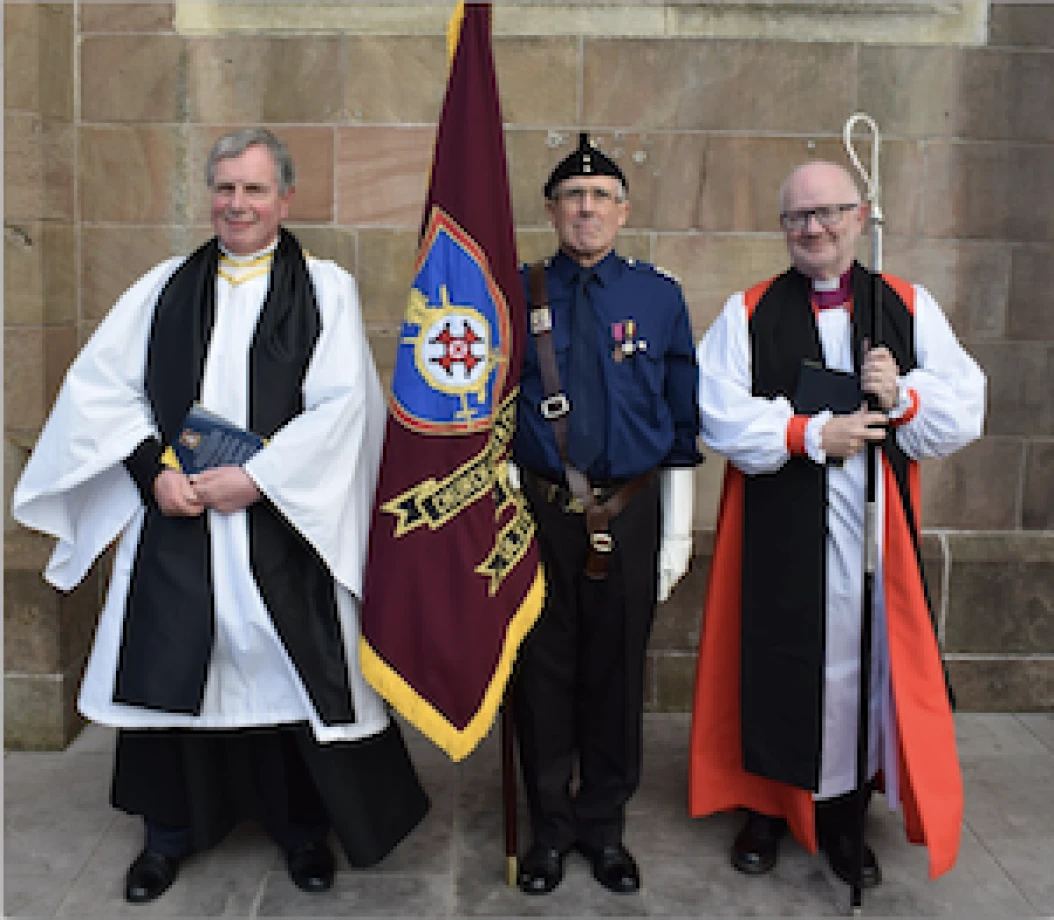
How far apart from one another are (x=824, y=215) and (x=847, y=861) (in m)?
1.96

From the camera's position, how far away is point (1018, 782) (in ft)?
13.3

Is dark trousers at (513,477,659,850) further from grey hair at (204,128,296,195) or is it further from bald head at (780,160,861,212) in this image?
grey hair at (204,128,296,195)

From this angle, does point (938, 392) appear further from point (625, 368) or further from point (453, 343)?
point (453, 343)

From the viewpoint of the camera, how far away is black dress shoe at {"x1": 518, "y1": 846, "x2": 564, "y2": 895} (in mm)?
3227

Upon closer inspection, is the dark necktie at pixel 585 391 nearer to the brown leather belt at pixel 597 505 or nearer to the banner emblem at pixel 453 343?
the brown leather belt at pixel 597 505

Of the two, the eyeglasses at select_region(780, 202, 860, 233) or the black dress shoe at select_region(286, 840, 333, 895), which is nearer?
the eyeglasses at select_region(780, 202, 860, 233)

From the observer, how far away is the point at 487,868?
3379 mm

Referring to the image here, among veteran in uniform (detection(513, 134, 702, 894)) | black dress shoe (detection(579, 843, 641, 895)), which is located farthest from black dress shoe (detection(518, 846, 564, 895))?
black dress shoe (detection(579, 843, 641, 895))

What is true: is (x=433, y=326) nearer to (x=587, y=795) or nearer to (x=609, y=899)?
(x=587, y=795)

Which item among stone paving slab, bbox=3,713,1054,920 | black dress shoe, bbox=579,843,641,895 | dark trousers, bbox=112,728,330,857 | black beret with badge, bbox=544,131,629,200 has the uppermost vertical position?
black beret with badge, bbox=544,131,629,200

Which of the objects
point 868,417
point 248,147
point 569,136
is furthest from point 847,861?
point 569,136

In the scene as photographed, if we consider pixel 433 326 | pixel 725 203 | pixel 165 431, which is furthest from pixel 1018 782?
pixel 165 431

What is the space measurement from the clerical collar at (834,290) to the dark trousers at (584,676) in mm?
762

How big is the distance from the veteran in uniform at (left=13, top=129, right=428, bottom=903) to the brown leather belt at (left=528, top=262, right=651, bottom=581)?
20.7 inches
